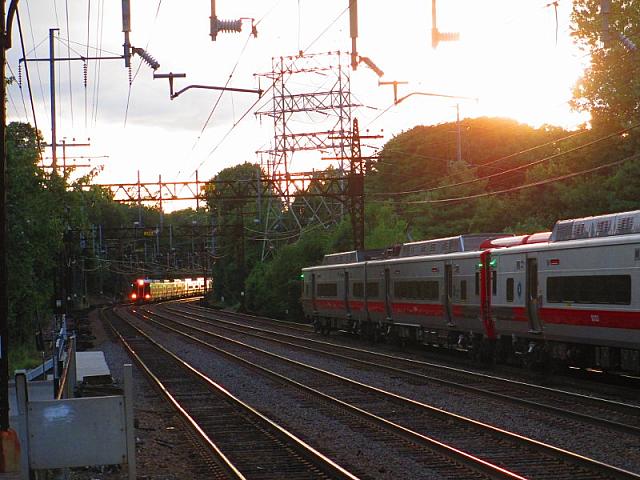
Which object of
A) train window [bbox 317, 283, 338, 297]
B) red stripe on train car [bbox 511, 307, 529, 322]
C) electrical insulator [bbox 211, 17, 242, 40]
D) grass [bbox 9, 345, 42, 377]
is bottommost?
grass [bbox 9, 345, 42, 377]

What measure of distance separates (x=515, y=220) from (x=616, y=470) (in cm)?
5047

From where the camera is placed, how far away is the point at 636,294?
730 inches

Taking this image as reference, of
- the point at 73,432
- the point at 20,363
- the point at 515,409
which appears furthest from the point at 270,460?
the point at 20,363

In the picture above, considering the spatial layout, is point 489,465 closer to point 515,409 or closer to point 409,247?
point 515,409

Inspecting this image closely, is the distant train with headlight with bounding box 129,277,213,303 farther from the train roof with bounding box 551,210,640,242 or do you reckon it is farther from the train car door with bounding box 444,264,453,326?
the train roof with bounding box 551,210,640,242

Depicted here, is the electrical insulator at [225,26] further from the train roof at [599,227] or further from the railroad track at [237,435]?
→ the train roof at [599,227]

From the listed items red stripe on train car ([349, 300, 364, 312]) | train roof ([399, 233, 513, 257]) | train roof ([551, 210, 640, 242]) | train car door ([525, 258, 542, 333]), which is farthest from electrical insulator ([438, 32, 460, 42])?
red stripe on train car ([349, 300, 364, 312])

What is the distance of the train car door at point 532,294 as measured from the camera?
2295 centimetres

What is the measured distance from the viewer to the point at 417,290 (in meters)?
31.6

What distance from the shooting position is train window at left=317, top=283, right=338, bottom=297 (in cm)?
4256

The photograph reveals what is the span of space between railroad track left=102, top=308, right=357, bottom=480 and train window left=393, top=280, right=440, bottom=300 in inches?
274

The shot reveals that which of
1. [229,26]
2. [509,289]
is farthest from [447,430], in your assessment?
[509,289]

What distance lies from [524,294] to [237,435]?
9.54 m

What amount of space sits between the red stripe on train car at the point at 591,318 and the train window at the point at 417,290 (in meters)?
7.52
